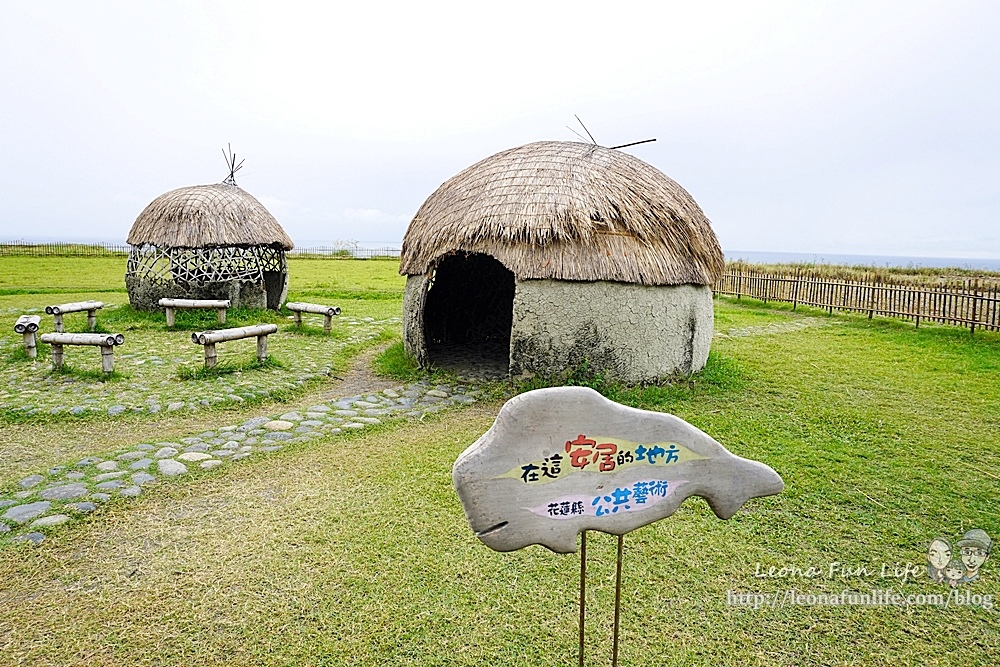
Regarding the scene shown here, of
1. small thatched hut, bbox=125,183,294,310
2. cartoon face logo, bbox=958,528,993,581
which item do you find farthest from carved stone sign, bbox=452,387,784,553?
small thatched hut, bbox=125,183,294,310

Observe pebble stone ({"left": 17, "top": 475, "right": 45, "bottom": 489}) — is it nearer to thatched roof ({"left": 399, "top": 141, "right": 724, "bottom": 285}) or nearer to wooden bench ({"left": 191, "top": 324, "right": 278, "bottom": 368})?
wooden bench ({"left": 191, "top": 324, "right": 278, "bottom": 368})

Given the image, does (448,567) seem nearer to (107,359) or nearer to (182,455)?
(182,455)

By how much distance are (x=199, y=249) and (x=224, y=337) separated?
233 inches

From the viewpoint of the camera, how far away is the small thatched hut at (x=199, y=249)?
1424cm

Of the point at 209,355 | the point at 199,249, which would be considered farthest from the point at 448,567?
the point at 199,249

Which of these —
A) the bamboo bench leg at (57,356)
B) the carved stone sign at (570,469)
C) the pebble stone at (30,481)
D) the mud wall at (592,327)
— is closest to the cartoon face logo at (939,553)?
the carved stone sign at (570,469)

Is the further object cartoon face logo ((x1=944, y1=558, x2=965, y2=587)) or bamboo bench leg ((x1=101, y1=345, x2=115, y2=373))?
bamboo bench leg ((x1=101, y1=345, x2=115, y2=373))

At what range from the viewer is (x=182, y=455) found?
621 cm

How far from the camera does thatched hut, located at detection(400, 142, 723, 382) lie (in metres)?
8.20

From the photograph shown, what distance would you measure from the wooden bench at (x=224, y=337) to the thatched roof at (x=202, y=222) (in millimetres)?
5545

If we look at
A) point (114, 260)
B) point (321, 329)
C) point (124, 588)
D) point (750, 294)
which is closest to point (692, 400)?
point (124, 588)

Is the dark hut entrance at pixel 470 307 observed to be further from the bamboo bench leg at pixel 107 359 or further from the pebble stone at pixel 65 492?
the pebble stone at pixel 65 492

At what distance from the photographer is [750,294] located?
72.3 ft

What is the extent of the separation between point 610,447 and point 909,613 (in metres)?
2.63
